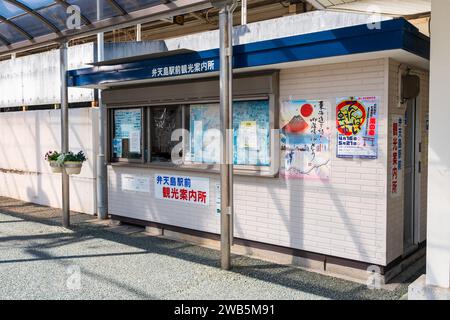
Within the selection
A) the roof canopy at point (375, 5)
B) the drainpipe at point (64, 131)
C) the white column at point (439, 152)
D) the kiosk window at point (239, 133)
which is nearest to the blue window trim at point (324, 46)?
the roof canopy at point (375, 5)

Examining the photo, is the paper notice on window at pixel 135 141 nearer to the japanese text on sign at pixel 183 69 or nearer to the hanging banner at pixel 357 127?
the japanese text on sign at pixel 183 69

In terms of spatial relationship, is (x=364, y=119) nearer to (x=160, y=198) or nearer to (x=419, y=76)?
(x=419, y=76)

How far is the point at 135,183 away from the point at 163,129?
1020 mm

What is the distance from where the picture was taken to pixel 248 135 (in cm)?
560

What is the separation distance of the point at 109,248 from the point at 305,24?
13.1ft

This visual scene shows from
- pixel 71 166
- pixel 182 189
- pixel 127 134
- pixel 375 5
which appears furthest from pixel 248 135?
pixel 71 166

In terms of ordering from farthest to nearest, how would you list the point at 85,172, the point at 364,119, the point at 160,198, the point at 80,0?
the point at 85,172 → the point at 160,198 → the point at 80,0 → the point at 364,119

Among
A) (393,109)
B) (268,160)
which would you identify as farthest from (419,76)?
(268,160)

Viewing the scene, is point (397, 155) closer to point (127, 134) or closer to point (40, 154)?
point (127, 134)

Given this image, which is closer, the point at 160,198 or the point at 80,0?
the point at 80,0

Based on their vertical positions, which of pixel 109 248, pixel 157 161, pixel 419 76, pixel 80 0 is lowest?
pixel 109 248

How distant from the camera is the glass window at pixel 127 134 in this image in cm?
696

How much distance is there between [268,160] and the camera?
5.38 meters

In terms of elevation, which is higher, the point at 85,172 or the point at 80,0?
the point at 80,0
